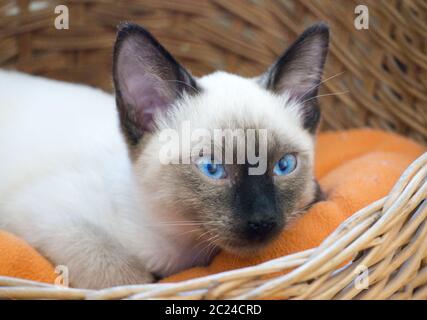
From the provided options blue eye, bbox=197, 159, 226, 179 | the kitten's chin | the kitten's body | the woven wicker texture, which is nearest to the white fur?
the kitten's body

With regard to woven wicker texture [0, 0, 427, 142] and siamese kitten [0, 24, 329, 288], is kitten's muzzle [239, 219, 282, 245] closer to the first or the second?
siamese kitten [0, 24, 329, 288]

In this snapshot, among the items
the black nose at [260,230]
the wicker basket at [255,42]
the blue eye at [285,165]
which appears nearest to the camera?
the black nose at [260,230]

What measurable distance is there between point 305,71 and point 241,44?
0.90 meters

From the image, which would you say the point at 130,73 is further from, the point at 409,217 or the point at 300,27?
the point at 300,27

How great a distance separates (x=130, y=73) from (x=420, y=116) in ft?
4.37

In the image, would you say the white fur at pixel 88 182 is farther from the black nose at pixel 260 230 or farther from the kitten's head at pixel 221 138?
the black nose at pixel 260 230

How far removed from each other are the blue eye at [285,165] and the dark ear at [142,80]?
302mm

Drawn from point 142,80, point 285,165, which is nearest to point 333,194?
point 285,165

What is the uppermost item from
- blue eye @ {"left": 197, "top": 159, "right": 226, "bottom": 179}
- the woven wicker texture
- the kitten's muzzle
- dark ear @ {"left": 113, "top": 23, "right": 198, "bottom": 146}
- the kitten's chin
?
the woven wicker texture

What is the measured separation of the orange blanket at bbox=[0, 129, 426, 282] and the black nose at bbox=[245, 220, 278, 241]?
13cm

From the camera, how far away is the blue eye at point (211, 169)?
52.7 inches

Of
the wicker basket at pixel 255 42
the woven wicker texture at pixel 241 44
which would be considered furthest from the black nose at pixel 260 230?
the woven wicker texture at pixel 241 44

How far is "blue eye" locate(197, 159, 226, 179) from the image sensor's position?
1.34 meters

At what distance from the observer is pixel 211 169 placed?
1345 millimetres
